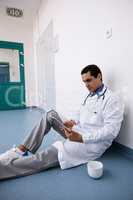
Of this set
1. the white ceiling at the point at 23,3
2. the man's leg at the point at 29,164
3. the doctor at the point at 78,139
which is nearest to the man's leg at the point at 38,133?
the doctor at the point at 78,139

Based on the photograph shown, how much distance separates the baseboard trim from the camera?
5.63 feet

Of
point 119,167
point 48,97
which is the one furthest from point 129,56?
point 48,97

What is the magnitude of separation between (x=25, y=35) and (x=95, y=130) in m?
4.53

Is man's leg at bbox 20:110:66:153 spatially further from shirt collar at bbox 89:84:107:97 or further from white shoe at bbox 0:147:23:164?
shirt collar at bbox 89:84:107:97

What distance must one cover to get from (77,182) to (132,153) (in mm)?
655

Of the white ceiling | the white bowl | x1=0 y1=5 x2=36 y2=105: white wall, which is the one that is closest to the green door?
x1=0 y1=5 x2=36 y2=105: white wall

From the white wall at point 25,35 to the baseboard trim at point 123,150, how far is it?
3.91 m

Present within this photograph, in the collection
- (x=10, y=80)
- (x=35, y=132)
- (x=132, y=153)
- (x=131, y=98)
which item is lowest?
(x=132, y=153)

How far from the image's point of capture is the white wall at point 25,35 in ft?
16.3

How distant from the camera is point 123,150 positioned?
5.93 feet

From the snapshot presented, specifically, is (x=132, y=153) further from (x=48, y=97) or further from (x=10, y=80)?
(x=10, y=80)

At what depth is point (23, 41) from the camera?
5.24 metres

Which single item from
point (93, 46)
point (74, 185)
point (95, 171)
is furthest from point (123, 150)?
point (93, 46)

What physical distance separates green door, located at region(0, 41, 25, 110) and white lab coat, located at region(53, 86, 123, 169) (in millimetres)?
3885
